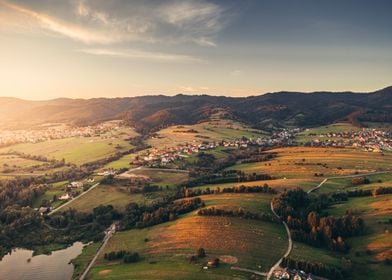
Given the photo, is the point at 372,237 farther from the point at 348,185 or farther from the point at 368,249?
the point at 348,185

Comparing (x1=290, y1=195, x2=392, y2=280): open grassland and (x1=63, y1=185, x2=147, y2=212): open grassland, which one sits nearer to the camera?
(x1=290, y1=195, x2=392, y2=280): open grassland

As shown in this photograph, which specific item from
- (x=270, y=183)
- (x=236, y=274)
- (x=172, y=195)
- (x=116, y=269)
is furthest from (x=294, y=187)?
(x=116, y=269)

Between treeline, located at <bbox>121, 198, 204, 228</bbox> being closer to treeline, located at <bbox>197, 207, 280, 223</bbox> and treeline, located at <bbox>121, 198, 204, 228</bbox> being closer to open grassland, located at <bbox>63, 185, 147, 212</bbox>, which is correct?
treeline, located at <bbox>197, 207, 280, 223</bbox>

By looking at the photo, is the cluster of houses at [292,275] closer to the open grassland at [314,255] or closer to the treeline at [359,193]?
the open grassland at [314,255]

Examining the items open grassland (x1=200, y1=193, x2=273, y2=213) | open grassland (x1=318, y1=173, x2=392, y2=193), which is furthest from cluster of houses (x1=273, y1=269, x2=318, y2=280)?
open grassland (x1=318, y1=173, x2=392, y2=193)

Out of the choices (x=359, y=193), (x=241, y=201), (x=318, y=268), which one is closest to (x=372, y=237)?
(x=318, y=268)

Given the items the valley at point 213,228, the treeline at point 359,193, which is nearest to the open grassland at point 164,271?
the valley at point 213,228

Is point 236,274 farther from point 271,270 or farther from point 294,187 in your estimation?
point 294,187
